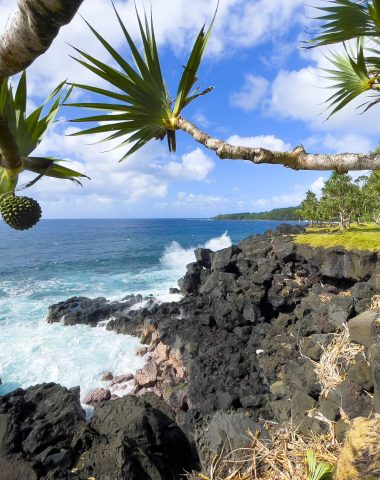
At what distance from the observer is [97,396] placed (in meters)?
13.1

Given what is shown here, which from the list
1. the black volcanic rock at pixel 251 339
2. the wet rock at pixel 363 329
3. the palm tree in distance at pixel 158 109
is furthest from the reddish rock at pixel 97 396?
the palm tree in distance at pixel 158 109

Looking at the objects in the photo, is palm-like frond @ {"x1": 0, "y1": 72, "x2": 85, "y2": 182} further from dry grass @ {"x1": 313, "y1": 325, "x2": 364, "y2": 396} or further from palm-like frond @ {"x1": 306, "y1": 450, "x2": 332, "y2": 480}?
dry grass @ {"x1": 313, "y1": 325, "x2": 364, "y2": 396}

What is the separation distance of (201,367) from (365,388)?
25.0 feet

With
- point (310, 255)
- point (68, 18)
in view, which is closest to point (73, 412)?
point (68, 18)

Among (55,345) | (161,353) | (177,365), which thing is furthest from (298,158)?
(55,345)

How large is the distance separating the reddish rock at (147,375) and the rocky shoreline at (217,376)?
0.17ft

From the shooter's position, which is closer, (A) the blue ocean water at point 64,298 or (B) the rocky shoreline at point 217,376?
(B) the rocky shoreline at point 217,376

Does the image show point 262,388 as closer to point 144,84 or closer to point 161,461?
point 161,461

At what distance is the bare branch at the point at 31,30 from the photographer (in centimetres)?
71

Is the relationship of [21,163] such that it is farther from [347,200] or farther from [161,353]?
[347,200]

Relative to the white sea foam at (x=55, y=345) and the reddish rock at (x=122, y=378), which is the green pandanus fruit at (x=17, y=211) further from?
the reddish rock at (x=122, y=378)

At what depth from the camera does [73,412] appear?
32.6ft

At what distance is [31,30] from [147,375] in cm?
1460

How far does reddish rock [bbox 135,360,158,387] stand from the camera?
548 inches
